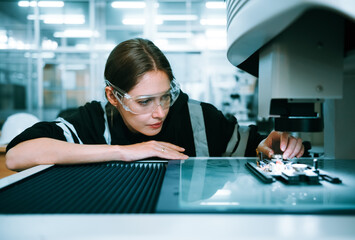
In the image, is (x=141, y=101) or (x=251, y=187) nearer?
(x=251, y=187)

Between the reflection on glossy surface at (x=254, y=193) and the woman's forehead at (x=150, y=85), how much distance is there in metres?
0.42

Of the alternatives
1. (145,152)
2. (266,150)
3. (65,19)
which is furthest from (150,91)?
(65,19)

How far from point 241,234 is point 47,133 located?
0.82 m

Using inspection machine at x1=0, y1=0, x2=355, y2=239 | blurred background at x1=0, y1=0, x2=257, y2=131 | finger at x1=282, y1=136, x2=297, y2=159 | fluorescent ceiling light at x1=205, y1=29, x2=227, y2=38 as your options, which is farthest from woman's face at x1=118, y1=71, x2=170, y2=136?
fluorescent ceiling light at x1=205, y1=29, x2=227, y2=38

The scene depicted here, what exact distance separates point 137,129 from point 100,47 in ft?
12.6

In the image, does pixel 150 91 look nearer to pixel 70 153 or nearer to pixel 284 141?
pixel 70 153

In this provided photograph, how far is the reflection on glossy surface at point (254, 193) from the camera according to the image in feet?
1.29

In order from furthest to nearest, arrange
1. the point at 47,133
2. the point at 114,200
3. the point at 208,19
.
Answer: the point at 208,19
the point at 47,133
the point at 114,200

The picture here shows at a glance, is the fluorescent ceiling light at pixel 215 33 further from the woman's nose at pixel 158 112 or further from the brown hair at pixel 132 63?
the woman's nose at pixel 158 112

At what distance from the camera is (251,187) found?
1.57ft

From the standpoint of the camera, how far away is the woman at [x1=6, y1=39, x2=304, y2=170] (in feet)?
2.60

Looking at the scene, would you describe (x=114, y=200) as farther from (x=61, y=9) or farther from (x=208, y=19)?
(x=61, y=9)

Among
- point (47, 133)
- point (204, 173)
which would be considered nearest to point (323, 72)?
point (204, 173)

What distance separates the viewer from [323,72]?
1.49 ft
